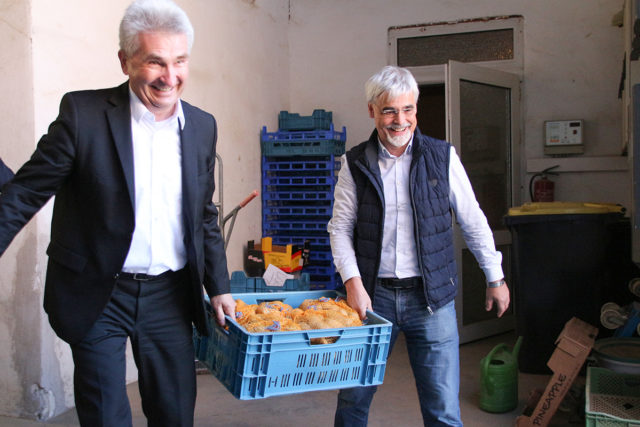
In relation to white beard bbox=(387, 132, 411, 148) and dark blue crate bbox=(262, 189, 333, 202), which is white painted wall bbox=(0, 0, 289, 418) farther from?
dark blue crate bbox=(262, 189, 333, 202)

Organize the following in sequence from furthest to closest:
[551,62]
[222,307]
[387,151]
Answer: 1. [551,62]
2. [387,151]
3. [222,307]

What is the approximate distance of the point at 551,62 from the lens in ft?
16.9

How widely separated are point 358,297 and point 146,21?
3.36 feet

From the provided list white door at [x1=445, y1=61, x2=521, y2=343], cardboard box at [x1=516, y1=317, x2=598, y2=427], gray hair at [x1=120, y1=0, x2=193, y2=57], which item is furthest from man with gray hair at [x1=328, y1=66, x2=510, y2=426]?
white door at [x1=445, y1=61, x2=521, y2=343]

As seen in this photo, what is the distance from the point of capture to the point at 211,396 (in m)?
3.58

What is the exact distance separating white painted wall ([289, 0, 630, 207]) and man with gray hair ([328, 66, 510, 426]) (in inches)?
130

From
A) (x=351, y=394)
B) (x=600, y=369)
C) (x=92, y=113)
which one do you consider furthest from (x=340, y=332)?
(x=600, y=369)

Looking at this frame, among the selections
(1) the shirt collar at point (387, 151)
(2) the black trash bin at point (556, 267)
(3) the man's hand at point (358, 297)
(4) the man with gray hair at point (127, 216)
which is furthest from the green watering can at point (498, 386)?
(4) the man with gray hair at point (127, 216)

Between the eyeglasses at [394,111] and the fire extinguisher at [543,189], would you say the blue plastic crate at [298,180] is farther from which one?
the eyeglasses at [394,111]

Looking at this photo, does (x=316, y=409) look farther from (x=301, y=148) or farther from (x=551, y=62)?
(x=551, y=62)

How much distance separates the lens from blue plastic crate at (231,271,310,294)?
394cm

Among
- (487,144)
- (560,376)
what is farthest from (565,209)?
(487,144)

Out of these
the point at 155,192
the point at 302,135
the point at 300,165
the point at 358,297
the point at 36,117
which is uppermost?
the point at 302,135

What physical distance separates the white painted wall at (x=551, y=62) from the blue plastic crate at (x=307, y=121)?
0.33 m
